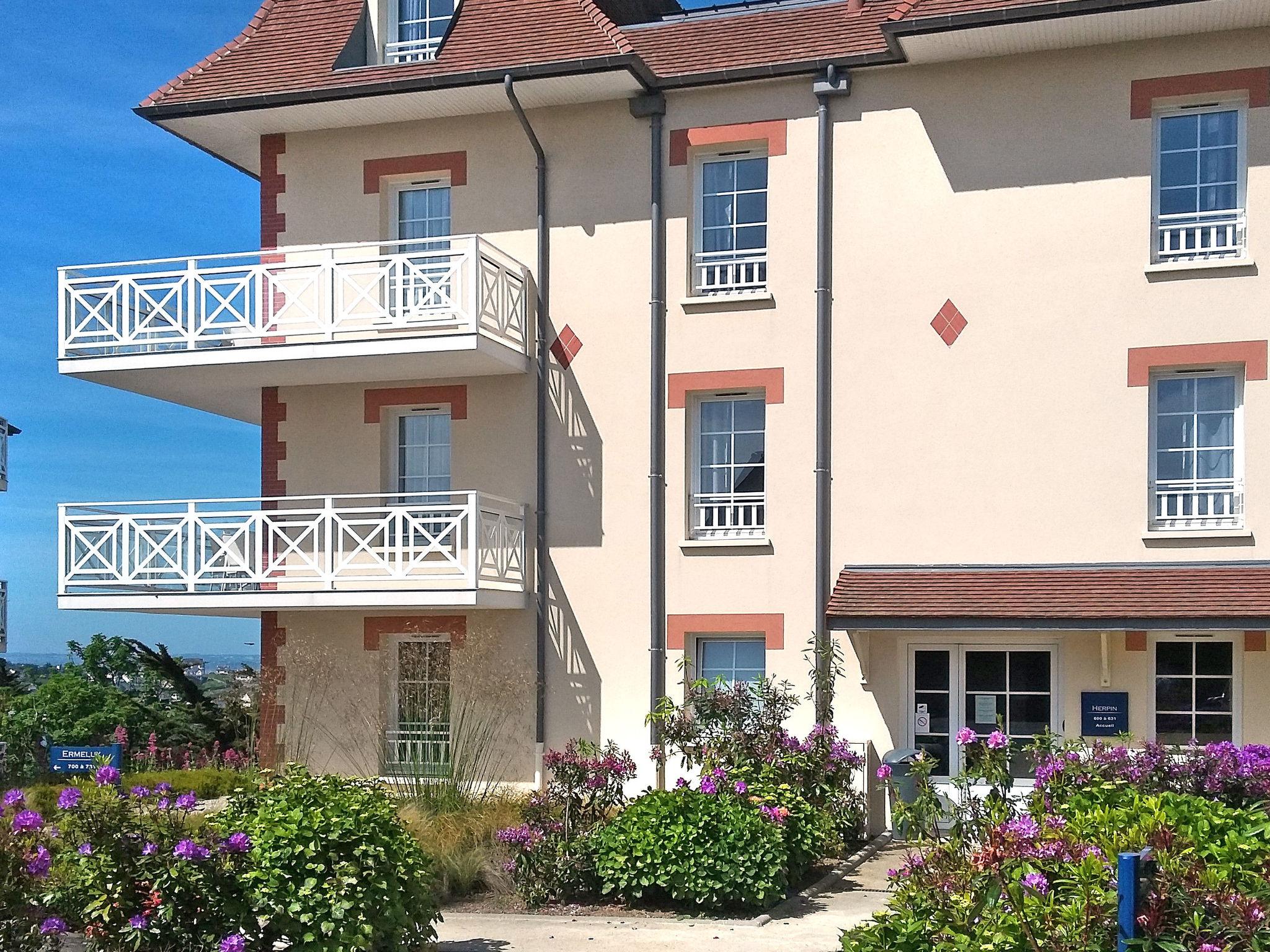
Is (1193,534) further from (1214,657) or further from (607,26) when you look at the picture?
(607,26)

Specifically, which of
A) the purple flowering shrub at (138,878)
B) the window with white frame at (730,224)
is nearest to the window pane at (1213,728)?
the window with white frame at (730,224)

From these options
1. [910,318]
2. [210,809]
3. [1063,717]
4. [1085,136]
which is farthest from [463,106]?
[1063,717]

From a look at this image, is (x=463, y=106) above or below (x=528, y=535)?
above

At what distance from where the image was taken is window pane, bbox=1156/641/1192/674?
595 inches

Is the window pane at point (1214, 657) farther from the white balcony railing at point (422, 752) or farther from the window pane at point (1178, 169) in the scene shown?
the white balcony railing at point (422, 752)

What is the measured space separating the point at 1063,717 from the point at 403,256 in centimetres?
852

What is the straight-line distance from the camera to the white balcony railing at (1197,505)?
15055 mm

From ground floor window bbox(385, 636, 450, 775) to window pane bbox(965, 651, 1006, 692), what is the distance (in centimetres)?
550

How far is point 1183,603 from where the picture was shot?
1423 cm

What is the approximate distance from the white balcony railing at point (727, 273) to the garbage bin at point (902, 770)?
A: 5353mm

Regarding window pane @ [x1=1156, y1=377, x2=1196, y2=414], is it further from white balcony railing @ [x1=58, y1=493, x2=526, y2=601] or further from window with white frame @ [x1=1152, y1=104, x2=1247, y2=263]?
white balcony railing @ [x1=58, y1=493, x2=526, y2=601]

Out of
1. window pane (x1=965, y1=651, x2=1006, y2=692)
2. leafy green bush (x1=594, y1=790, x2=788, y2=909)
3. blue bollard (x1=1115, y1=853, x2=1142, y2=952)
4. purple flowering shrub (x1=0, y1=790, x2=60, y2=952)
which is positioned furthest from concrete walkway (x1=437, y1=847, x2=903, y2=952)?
blue bollard (x1=1115, y1=853, x2=1142, y2=952)

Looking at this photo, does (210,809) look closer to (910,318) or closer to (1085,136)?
(910,318)

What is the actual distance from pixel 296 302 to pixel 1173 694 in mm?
10258
